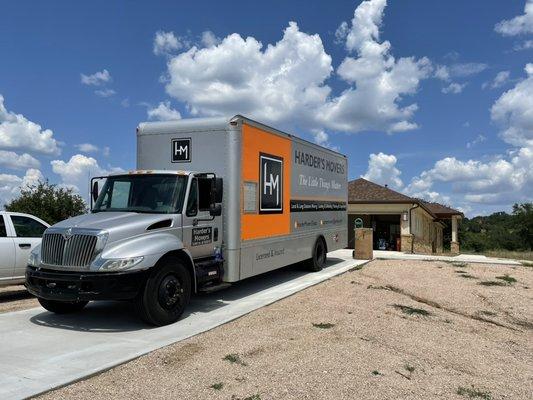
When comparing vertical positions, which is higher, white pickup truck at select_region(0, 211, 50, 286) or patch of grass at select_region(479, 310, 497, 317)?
white pickup truck at select_region(0, 211, 50, 286)

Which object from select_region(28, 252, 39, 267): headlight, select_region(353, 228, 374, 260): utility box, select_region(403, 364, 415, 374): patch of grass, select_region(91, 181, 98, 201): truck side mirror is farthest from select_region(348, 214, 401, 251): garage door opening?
select_region(403, 364, 415, 374): patch of grass

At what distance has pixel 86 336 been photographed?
23.2 ft

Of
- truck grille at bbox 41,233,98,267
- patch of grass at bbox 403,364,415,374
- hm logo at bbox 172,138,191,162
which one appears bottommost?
patch of grass at bbox 403,364,415,374

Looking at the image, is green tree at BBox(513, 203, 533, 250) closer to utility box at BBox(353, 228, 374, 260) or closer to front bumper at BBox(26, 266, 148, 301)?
utility box at BBox(353, 228, 374, 260)

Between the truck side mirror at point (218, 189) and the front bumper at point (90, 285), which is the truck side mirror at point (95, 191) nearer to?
the front bumper at point (90, 285)

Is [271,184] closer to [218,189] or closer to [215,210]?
[218,189]

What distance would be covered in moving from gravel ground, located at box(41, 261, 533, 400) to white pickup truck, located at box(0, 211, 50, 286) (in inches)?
182

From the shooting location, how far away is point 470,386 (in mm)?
5273

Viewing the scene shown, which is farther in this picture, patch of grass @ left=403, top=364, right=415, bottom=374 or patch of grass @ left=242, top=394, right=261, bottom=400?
patch of grass @ left=403, top=364, right=415, bottom=374

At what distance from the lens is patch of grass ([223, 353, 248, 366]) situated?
19.1ft

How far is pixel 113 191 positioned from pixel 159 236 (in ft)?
4.94

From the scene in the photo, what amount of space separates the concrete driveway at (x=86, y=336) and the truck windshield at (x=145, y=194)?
1.81 meters

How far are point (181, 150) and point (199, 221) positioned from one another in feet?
5.69

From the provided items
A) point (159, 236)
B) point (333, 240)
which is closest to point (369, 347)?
point (159, 236)
